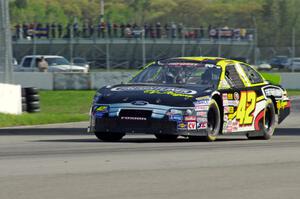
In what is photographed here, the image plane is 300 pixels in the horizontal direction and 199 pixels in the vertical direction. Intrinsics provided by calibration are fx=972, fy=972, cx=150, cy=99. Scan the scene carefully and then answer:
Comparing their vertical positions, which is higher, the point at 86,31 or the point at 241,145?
the point at 241,145

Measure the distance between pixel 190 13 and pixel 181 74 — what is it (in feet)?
252

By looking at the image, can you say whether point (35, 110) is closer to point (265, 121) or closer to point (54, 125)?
point (54, 125)

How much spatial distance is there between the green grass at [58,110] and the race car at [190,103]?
6.11 metres

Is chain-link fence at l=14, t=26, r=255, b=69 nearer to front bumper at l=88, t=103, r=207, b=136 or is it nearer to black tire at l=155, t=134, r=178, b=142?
black tire at l=155, t=134, r=178, b=142

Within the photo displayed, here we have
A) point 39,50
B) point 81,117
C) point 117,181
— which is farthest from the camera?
point 39,50

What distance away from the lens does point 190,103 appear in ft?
40.3

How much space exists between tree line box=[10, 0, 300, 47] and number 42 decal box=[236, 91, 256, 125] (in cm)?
4774

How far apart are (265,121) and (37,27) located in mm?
46046

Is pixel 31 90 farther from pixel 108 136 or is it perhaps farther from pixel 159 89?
pixel 159 89

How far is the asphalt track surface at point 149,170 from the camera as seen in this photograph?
716 centimetres

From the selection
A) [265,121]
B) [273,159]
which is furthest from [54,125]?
[273,159]

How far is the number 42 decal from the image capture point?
44.5 ft

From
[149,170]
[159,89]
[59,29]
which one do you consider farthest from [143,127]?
[59,29]

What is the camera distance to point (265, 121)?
14383mm
